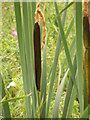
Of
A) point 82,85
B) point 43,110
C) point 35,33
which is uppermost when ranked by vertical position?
point 35,33

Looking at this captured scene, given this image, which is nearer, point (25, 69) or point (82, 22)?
point (82, 22)

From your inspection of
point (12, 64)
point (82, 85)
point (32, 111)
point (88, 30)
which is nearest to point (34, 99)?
point (32, 111)

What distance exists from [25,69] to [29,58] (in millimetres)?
39

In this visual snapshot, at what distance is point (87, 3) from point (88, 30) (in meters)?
0.05

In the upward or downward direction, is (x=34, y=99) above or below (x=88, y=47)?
below

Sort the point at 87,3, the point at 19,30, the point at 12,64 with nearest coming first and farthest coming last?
1. the point at 87,3
2. the point at 19,30
3. the point at 12,64

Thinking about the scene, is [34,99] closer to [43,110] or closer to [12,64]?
[43,110]

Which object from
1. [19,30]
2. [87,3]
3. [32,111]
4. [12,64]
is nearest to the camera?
[87,3]

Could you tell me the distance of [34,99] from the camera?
643 millimetres

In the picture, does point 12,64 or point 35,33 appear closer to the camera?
point 35,33

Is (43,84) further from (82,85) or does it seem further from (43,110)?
(82,85)

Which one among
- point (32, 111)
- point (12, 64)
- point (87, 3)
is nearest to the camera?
point (87, 3)

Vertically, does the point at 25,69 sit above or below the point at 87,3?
below

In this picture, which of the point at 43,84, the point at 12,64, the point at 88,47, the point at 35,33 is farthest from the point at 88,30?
the point at 12,64
